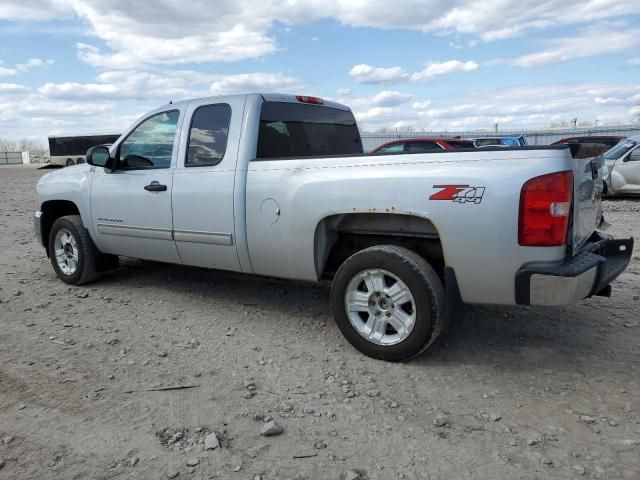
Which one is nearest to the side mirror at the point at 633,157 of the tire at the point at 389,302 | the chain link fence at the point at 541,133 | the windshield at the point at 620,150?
the windshield at the point at 620,150

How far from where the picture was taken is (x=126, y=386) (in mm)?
3346

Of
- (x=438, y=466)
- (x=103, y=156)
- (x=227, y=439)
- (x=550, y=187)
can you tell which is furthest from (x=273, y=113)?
(x=438, y=466)

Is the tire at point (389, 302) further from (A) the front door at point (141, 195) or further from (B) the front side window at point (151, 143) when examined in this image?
(B) the front side window at point (151, 143)

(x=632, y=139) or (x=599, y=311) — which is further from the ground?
(x=632, y=139)

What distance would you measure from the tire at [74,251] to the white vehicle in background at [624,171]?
37.7ft

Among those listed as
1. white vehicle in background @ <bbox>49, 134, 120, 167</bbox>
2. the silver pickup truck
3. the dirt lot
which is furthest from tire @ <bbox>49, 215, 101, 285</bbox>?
white vehicle in background @ <bbox>49, 134, 120, 167</bbox>

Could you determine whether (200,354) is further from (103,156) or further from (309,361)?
(103,156)

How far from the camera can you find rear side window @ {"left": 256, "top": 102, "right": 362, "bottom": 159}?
14.5 ft

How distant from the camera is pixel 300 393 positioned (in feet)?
10.6

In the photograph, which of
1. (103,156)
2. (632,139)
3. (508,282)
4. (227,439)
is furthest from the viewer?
(632,139)

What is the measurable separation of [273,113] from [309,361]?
6.98 ft

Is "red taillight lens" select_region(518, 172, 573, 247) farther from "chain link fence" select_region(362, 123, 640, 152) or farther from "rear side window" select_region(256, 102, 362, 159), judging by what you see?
"chain link fence" select_region(362, 123, 640, 152)

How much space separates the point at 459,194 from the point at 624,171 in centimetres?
1139

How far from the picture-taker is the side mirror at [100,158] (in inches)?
199
